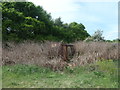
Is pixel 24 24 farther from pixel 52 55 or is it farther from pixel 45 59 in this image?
pixel 45 59

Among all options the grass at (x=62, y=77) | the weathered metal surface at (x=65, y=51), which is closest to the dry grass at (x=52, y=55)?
the weathered metal surface at (x=65, y=51)

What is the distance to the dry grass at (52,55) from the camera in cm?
788

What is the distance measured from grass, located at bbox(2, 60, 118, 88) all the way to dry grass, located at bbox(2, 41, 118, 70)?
0.61 metres

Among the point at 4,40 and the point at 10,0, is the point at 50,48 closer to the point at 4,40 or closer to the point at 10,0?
the point at 4,40

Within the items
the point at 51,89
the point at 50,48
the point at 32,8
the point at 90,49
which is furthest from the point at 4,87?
the point at 32,8

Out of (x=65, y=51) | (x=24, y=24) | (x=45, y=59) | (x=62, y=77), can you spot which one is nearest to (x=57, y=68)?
(x=45, y=59)

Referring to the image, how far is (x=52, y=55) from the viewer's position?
968 cm

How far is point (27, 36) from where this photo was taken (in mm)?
13367

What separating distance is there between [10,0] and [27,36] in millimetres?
3312

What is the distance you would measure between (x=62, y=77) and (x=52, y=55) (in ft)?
12.0

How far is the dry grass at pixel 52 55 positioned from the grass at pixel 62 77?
61cm

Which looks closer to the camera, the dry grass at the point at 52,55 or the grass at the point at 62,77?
the grass at the point at 62,77

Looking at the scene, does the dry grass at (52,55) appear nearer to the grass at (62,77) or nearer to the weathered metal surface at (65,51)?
the weathered metal surface at (65,51)

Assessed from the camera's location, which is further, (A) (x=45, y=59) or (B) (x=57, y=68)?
(A) (x=45, y=59)
